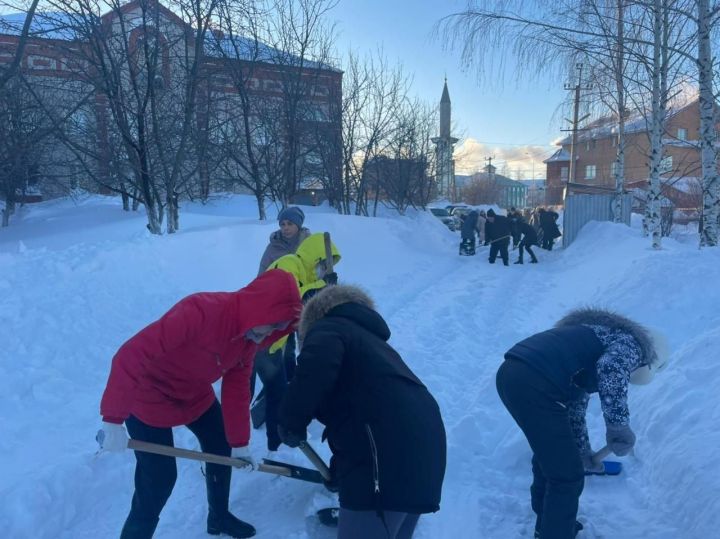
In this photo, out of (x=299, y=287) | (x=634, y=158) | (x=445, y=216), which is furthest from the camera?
(x=634, y=158)

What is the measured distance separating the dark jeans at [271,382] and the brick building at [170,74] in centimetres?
704

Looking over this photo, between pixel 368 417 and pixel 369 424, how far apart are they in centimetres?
3

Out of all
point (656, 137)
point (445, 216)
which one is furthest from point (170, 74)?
point (445, 216)

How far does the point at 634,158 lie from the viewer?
4584cm

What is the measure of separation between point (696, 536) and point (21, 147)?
10.4m

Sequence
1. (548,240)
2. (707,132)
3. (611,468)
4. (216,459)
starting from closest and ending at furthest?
(216,459)
(611,468)
(707,132)
(548,240)

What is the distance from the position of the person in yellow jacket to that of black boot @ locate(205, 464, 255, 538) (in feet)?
2.86

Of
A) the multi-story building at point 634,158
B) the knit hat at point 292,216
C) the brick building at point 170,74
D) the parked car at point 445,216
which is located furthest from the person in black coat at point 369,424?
the parked car at point 445,216

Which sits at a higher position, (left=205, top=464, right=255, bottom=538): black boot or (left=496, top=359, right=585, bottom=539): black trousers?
(left=496, top=359, right=585, bottom=539): black trousers

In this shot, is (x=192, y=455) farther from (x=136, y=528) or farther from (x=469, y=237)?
(x=469, y=237)

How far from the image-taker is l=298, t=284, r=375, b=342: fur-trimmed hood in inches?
91.5

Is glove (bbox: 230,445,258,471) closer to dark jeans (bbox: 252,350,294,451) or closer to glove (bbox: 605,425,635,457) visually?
dark jeans (bbox: 252,350,294,451)

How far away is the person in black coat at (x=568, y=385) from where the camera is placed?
2.68 m

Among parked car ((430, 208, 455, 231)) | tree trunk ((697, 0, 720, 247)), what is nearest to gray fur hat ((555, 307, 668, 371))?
tree trunk ((697, 0, 720, 247))
